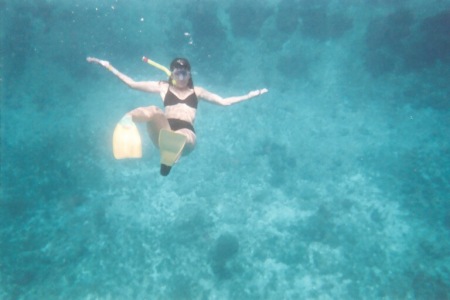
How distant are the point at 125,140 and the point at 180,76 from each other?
1.49 meters

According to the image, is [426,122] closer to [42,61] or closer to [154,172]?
[154,172]

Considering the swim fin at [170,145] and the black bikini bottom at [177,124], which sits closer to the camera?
the swim fin at [170,145]

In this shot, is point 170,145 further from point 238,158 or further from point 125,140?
point 238,158

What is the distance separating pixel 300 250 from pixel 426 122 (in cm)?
714

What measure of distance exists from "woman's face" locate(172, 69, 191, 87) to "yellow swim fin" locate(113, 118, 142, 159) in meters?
1.26

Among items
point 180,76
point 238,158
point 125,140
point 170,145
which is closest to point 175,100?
point 180,76

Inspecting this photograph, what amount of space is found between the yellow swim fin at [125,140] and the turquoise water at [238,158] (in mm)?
4917

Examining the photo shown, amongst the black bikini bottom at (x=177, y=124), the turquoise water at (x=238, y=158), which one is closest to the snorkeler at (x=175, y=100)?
the black bikini bottom at (x=177, y=124)

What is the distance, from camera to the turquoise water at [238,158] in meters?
7.82

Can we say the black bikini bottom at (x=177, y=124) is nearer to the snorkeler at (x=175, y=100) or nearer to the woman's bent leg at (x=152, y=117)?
the snorkeler at (x=175, y=100)

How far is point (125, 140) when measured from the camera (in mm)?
3844

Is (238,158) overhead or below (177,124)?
below

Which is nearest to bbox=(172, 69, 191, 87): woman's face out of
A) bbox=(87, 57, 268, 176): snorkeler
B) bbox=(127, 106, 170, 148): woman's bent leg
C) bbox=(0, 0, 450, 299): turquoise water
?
bbox=(87, 57, 268, 176): snorkeler

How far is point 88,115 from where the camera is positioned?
11.2m
